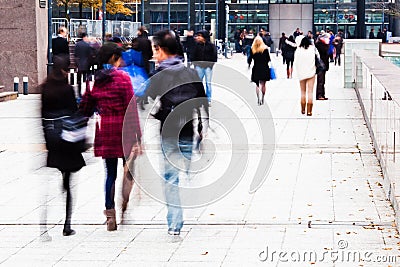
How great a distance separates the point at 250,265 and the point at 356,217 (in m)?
2.23

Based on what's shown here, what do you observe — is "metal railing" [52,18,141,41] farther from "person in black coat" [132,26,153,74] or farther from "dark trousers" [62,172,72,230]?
"dark trousers" [62,172,72,230]

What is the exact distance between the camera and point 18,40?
87.5 feet

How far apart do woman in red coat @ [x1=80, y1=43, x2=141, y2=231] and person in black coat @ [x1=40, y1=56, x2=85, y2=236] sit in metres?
0.21

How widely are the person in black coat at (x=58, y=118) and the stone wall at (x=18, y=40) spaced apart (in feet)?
58.6

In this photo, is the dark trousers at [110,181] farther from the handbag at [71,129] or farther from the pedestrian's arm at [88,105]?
the pedestrian's arm at [88,105]

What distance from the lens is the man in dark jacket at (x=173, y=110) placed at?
29.2 feet

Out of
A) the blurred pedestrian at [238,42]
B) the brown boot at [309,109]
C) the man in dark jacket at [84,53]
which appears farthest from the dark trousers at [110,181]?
the blurred pedestrian at [238,42]

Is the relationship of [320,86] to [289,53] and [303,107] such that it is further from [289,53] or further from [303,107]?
[289,53]

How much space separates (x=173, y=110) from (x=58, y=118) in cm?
113

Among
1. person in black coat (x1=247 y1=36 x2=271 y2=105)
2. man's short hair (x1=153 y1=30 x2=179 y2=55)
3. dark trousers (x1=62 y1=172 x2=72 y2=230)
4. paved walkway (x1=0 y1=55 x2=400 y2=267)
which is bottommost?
paved walkway (x1=0 y1=55 x2=400 y2=267)

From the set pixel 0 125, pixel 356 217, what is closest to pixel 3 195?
pixel 356 217

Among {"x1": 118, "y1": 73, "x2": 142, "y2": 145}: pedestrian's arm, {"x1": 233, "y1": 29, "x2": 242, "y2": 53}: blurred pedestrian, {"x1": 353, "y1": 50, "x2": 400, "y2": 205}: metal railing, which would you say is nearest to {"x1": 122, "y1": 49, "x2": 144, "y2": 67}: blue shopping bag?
{"x1": 353, "y1": 50, "x2": 400, "y2": 205}: metal railing

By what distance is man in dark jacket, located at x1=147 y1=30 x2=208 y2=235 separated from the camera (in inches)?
350

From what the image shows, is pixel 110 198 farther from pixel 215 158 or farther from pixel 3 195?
pixel 215 158
